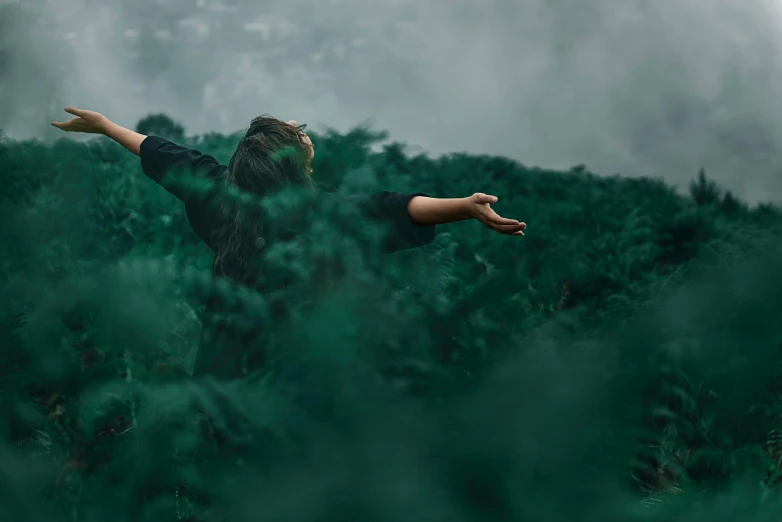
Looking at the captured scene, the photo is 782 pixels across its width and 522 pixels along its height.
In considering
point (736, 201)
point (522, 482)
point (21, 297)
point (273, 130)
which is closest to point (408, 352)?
point (522, 482)

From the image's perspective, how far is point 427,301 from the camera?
1802 millimetres

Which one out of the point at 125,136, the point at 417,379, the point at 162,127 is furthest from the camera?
the point at 162,127

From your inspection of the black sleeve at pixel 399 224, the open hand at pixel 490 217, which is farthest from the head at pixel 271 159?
the open hand at pixel 490 217

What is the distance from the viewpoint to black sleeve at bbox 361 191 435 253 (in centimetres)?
171

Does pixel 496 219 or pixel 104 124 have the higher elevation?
pixel 104 124

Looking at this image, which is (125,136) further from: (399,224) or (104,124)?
(399,224)

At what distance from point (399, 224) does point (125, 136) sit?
3.11ft

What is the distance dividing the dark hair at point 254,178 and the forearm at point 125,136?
1.23ft

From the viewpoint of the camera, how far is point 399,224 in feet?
5.65

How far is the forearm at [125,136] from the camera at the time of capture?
85.7 inches

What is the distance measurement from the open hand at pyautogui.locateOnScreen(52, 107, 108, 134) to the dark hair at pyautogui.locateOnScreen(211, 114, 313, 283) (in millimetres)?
554

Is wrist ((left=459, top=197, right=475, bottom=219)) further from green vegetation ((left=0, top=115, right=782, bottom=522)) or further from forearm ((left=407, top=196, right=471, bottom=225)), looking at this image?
green vegetation ((left=0, top=115, right=782, bottom=522))

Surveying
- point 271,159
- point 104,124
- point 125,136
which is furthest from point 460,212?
point 104,124

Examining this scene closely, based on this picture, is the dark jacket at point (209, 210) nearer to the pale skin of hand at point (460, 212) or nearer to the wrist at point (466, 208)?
the pale skin of hand at point (460, 212)
